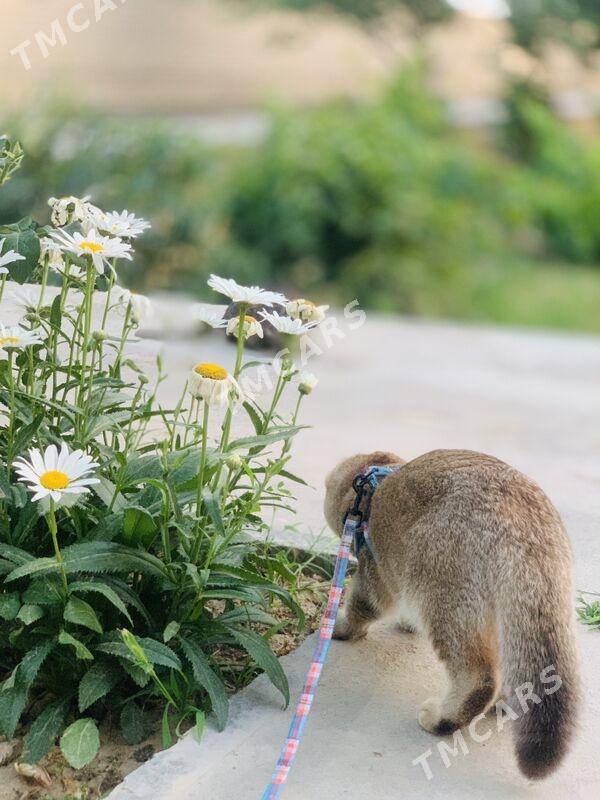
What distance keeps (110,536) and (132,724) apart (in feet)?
1.33

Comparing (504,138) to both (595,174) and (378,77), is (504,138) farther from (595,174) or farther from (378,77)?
(378,77)

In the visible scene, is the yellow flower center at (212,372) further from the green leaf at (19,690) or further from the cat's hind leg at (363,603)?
the cat's hind leg at (363,603)

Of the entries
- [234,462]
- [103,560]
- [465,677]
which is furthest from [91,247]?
[465,677]

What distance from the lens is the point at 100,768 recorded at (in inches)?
89.6

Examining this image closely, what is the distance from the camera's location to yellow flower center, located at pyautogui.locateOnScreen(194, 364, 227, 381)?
2135mm

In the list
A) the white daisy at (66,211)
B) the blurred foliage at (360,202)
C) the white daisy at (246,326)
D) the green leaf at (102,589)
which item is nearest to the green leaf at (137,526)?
the green leaf at (102,589)

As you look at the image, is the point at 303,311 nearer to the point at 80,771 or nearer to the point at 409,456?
the point at 80,771

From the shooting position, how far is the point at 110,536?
238cm

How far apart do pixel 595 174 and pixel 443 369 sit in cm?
682

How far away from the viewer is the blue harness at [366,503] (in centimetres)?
276

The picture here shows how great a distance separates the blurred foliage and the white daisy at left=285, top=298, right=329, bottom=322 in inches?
188

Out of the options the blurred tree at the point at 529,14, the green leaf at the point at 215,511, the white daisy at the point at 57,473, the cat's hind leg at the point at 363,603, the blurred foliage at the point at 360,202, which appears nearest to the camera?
the white daisy at the point at 57,473

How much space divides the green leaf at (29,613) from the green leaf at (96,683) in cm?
17

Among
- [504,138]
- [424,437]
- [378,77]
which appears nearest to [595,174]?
[504,138]
